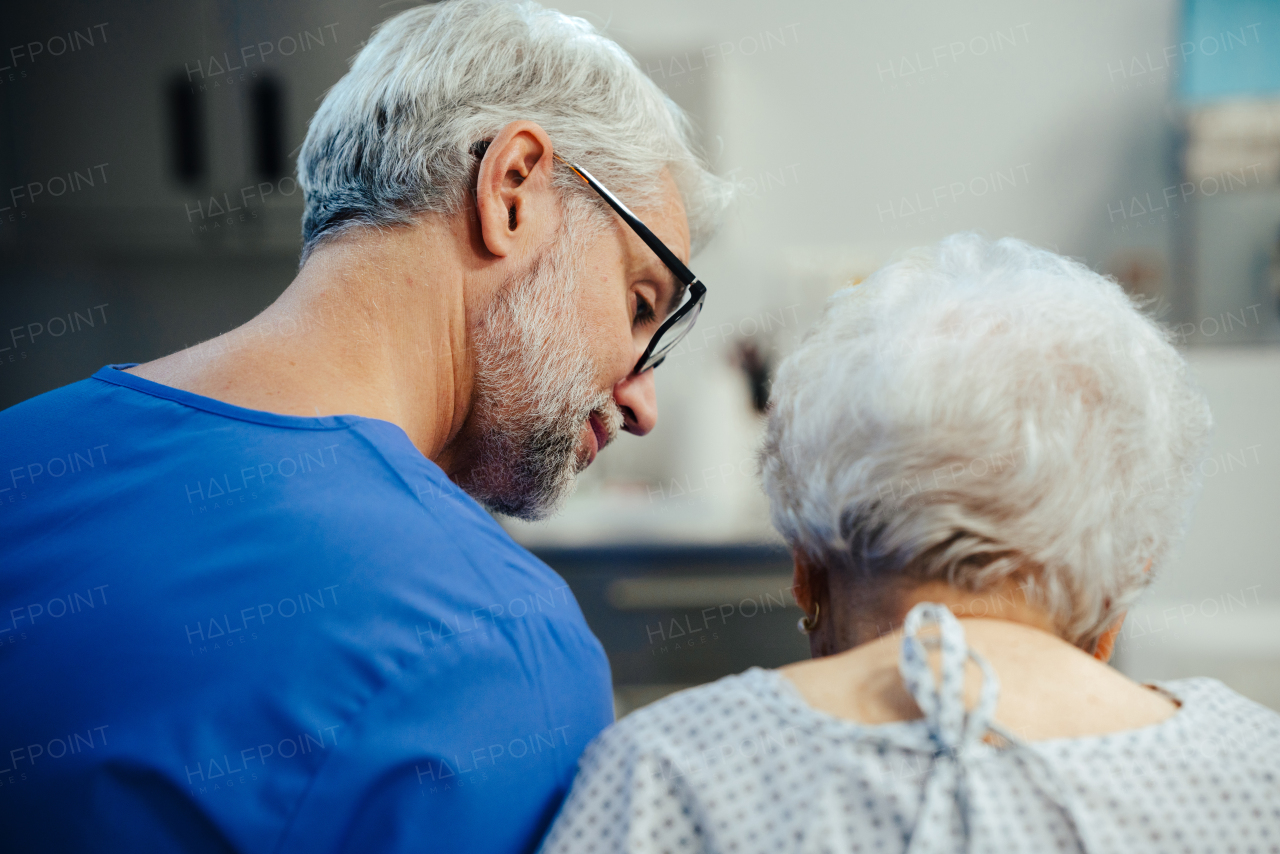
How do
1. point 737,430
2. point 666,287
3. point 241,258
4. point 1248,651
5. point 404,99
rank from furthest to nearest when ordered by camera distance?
1. point 241,258
2. point 737,430
3. point 1248,651
4. point 666,287
5. point 404,99

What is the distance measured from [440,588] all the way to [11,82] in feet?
10.4

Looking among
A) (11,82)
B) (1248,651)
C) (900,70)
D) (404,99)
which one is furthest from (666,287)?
(11,82)

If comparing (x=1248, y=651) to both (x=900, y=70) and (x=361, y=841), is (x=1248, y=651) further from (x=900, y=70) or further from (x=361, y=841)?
(x=361, y=841)

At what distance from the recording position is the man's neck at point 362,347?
70cm

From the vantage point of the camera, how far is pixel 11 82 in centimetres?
284

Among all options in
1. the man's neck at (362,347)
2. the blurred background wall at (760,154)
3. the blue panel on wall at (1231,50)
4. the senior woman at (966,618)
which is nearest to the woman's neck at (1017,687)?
the senior woman at (966,618)

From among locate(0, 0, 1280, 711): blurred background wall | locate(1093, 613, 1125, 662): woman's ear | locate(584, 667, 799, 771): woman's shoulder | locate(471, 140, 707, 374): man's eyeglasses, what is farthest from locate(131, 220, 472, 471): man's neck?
locate(0, 0, 1280, 711): blurred background wall

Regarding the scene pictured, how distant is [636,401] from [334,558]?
526mm

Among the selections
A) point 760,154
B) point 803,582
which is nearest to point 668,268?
point 803,582

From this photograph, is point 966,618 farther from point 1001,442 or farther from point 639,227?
point 639,227

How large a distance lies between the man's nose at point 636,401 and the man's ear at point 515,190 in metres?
0.22

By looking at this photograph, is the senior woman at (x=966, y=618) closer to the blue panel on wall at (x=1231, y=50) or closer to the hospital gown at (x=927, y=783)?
the hospital gown at (x=927, y=783)

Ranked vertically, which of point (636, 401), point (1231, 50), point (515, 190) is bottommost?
point (636, 401)

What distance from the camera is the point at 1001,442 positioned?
1.85 feet
